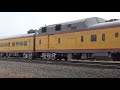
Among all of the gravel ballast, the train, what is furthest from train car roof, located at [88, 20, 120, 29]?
the gravel ballast

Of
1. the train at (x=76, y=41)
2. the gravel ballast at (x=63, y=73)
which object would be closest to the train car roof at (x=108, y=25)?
the train at (x=76, y=41)

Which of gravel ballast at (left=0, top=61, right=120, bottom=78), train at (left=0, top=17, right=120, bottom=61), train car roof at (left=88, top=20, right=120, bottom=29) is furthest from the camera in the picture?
train at (left=0, top=17, right=120, bottom=61)

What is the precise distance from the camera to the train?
19641 mm

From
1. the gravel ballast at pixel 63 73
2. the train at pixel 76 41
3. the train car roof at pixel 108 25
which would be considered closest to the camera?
the gravel ballast at pixel 63 73

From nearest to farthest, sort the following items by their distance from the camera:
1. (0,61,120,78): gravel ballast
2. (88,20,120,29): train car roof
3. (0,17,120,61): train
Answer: (0,61,120,78): gravel ballast
(88,20,120,29): train car roof
(0,17,120,61): train

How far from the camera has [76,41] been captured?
910 inches

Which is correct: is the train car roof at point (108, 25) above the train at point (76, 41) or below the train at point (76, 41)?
above

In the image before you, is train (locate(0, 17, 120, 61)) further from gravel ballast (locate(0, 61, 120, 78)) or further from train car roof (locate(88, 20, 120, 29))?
gravel ballast (locate(0, 61, 120, 78))

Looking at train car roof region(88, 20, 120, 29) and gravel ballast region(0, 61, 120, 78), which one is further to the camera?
train car roof region(88, 20, 120, 29)

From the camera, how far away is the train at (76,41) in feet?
64.4

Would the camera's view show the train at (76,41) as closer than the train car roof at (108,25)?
No

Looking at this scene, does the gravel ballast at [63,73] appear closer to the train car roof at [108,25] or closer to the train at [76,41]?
the train at [76,41]
